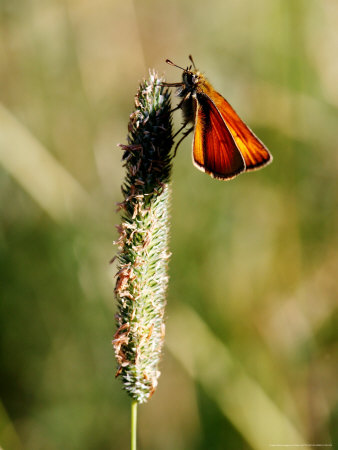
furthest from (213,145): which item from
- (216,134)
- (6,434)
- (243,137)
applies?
→ (6,434)

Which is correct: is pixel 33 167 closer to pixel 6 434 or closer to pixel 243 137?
pixel 243 137

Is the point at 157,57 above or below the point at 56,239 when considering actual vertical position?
above

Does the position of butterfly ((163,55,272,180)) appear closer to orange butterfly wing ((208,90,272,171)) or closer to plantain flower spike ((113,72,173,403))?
orange butterfly wing ((208,90,272,171))

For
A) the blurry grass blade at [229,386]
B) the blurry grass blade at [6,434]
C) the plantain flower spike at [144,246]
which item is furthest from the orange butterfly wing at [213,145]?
the blurry grass blade at [6,434]

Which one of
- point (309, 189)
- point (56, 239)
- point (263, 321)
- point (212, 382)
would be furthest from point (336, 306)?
point (56, 239)

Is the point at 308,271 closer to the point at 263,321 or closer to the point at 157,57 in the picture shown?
the point at 263,321

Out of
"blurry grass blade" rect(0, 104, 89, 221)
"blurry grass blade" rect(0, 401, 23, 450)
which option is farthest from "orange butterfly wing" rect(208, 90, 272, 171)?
"blurry grass blade" rect(0, 401, 23, 450)

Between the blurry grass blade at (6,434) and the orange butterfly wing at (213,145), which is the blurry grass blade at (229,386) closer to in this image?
the blurry grass blade at (6,434)
